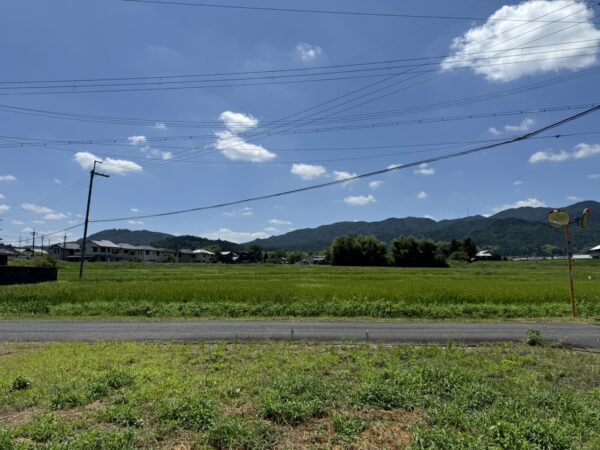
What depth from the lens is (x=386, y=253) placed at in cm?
10356

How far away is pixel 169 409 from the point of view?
521 centimetres

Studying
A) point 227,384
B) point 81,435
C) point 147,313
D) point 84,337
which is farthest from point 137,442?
point 147,313

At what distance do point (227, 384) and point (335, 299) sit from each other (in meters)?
13.9

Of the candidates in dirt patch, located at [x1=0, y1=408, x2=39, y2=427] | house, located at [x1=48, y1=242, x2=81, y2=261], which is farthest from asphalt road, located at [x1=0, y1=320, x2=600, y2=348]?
house, located at [x1=48, y1=242, x2=81, y2=261]

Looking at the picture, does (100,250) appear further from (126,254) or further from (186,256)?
(186,256)

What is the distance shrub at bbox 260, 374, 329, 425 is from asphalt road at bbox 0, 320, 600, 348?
17.6ft

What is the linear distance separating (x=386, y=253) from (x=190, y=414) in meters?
101

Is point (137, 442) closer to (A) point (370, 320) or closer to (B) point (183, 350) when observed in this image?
(B) point (183, 350)

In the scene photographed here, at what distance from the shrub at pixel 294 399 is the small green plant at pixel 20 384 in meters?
3.97

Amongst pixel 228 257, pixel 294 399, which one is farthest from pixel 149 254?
pixel 294 399

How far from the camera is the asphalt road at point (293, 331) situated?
12.0 meters

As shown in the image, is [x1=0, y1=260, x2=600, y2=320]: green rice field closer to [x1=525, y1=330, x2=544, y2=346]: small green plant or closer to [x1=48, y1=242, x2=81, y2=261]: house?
[x1=525, y1=330, x2=544, y2=346]: small green plant

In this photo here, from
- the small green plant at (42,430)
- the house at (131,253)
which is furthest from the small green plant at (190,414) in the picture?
the house at (131,253)

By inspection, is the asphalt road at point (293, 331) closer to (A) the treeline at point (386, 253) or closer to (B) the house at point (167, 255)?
(A) the treeline at point (386, 253)
